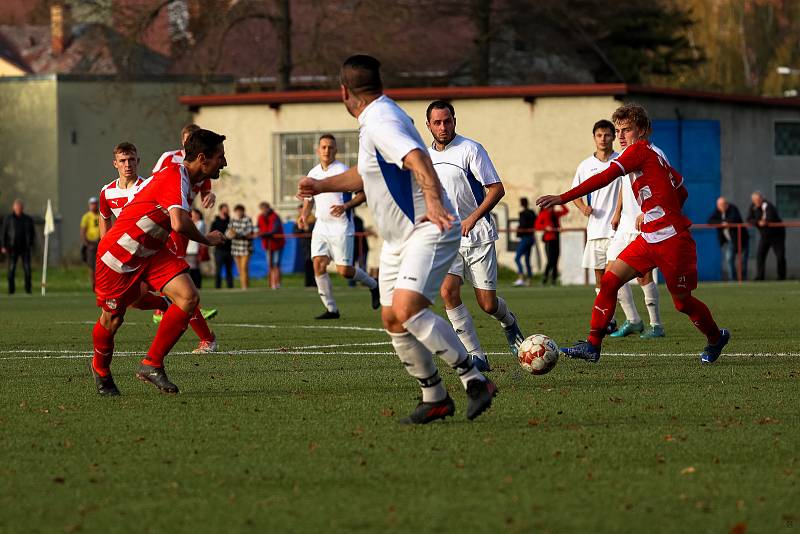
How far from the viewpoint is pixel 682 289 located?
11266mm

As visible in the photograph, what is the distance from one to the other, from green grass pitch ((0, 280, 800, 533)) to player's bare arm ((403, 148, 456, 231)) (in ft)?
3.56

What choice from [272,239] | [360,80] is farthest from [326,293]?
[272,239]

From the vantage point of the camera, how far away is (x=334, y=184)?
26.2 ft

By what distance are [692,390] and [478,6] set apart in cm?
3670

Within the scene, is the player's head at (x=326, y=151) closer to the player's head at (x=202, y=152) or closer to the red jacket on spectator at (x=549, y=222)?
the player's head at (x=202, y=152)

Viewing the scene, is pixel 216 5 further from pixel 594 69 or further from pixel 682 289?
pixel 682 289

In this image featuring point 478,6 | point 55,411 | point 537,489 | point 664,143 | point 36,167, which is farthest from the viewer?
point 36,167

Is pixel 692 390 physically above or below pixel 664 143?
below

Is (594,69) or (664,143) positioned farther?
(594,69)

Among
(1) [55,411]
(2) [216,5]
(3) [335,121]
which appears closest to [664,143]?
(3) [335,121]

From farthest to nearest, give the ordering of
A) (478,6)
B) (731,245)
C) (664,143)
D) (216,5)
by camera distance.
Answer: (478,6) → (216,5) → (664,143) → (731,245)

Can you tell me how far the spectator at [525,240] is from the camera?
3151 cm

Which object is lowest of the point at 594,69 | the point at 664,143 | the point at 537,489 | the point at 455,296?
the point at 537,489

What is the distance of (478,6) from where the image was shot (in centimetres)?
4512
